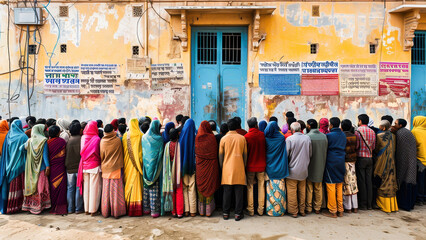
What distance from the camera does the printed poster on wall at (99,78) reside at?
8.10 meters

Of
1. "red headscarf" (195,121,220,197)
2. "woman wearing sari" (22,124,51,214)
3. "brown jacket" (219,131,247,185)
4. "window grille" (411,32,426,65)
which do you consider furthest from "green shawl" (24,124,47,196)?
"window grille" (411,32,426,65)

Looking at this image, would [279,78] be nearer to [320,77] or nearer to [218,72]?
[320,77]

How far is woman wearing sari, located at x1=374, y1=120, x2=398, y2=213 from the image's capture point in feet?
15.8

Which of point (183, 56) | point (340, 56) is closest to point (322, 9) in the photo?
point (340, 56)

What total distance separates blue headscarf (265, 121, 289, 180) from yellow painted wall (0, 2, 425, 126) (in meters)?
3.48

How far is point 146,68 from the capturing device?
8055mm

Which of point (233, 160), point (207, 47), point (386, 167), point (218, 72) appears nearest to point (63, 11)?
point (207, 47)

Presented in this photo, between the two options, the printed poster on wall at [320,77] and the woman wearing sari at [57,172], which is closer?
the woman wearing sari at [57,172]

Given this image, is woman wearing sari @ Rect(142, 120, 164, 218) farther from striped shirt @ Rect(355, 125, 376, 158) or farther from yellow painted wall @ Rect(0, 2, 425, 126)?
yellow painted wall @ Rect(0, 2, 425, 126)

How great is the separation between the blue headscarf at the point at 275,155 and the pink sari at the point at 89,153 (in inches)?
107

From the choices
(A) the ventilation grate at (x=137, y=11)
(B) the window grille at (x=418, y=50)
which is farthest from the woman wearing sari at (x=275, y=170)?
(B) the window grille at (x=418, y=50)

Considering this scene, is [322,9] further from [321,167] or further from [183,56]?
[321,167]

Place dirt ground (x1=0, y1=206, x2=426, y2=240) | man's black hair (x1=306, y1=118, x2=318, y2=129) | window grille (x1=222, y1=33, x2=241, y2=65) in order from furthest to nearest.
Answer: window grille (x1=222, y1=33, x2=241, y2=65), man's black hair (x1=306, y1=118, x2=318, y2=129), dirt ground (x1=0, y1=206, x2=426, y2=240)

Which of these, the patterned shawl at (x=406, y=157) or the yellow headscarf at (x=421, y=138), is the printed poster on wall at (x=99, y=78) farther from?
the yellow headscarf at (x=421, y=138)
